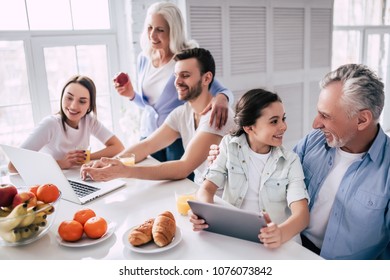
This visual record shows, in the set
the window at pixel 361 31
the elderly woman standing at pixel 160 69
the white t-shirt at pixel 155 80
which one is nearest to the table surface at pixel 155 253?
the elderly woman standing at pixel 160 69

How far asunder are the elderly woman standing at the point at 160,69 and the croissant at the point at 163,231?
86 cm

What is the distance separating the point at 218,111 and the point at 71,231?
77 cm

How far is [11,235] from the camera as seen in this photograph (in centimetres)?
86

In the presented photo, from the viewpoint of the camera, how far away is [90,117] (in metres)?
1.78

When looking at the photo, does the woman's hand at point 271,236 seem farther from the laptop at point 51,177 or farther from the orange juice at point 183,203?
the laptop at point 51,177

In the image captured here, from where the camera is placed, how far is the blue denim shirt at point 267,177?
1079mm

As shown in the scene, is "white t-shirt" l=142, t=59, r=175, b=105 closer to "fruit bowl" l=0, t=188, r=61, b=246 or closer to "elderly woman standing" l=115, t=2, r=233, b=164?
"elderly woman standing" l=115, t=2, r=233, b=164

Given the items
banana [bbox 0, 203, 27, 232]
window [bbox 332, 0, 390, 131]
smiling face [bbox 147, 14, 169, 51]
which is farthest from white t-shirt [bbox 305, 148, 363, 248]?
window [bbox 332, 0, 390, 131]

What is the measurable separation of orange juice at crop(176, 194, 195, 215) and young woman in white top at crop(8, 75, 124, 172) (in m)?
0.75

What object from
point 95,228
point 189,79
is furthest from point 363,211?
point 189,79

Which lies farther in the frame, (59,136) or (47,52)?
(47,52)

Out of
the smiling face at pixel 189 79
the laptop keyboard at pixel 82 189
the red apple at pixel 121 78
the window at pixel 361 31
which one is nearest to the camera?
the laptop keyboard at pixel 82 189

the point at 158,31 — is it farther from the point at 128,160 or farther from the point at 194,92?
the point at 128,160
